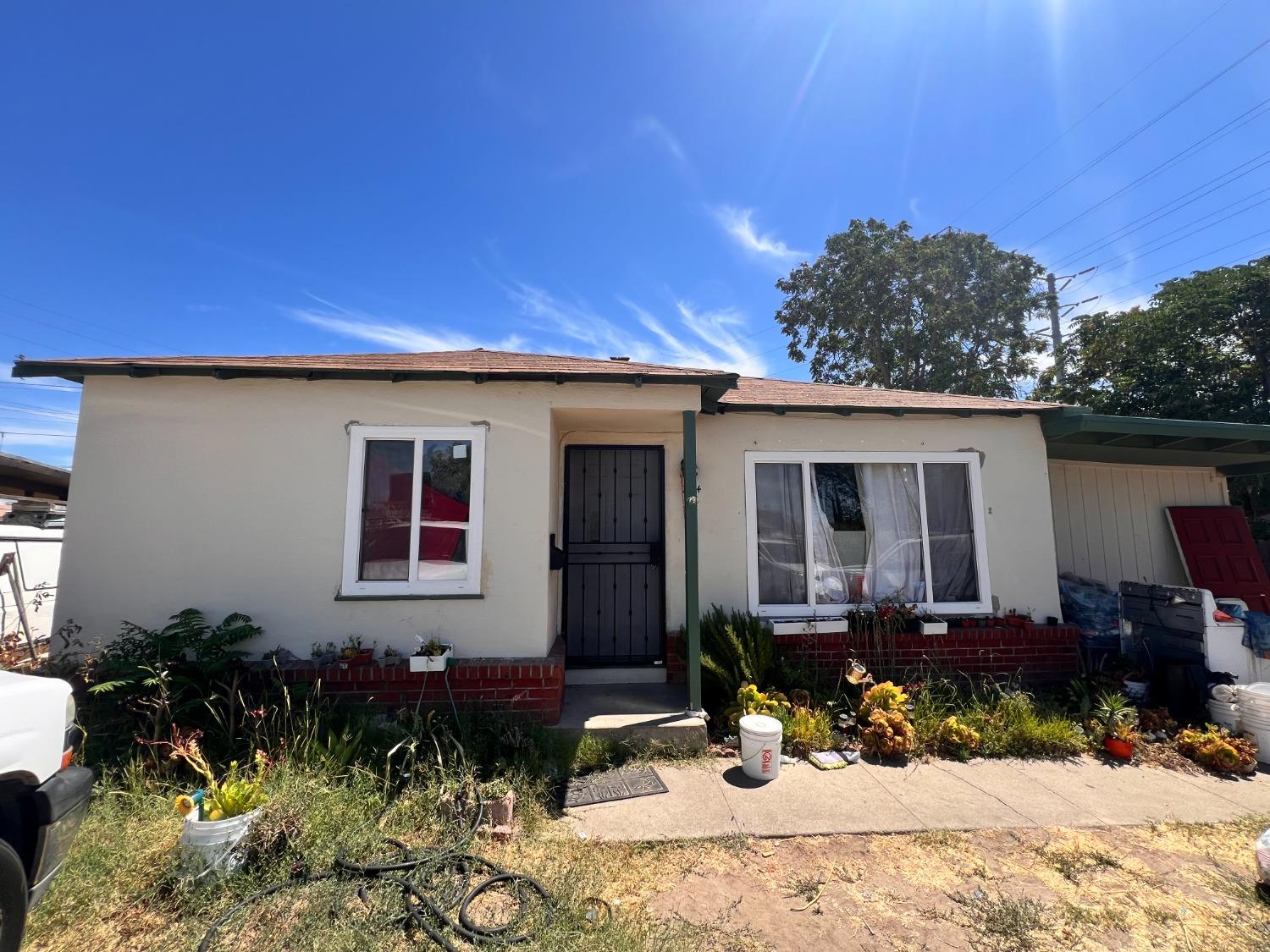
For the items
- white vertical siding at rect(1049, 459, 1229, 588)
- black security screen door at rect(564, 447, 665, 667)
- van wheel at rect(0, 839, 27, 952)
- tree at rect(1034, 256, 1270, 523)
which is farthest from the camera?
tree at rect(1034, 256, 1270, 523)

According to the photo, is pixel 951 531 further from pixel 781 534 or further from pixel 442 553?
pixel 442 553

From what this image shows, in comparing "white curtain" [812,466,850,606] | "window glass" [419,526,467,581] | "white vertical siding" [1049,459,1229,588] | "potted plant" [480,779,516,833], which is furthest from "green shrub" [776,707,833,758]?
"white vertical siding" [1049,459,1229,588]

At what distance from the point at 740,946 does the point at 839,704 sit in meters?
3.05

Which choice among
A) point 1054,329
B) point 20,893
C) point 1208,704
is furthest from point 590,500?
Result: point 1054,329

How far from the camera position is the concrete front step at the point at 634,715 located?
4371 mm

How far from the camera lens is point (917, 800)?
3.72 m

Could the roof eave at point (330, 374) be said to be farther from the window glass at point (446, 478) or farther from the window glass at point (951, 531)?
the window glass at point (951, 531)

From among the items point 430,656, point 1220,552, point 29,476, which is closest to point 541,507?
point 430,656

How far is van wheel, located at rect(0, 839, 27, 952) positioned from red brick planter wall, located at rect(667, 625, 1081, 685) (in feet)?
14.5

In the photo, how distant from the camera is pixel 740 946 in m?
2.40

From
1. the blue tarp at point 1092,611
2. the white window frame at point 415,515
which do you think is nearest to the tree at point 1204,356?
the blue tarp at point 1092,611

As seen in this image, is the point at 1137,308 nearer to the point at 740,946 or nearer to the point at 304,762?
the point at 740,946

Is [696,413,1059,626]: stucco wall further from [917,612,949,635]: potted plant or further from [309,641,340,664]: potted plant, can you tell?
[309,641,340,664]: potted plant

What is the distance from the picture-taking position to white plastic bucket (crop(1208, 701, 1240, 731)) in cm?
466
